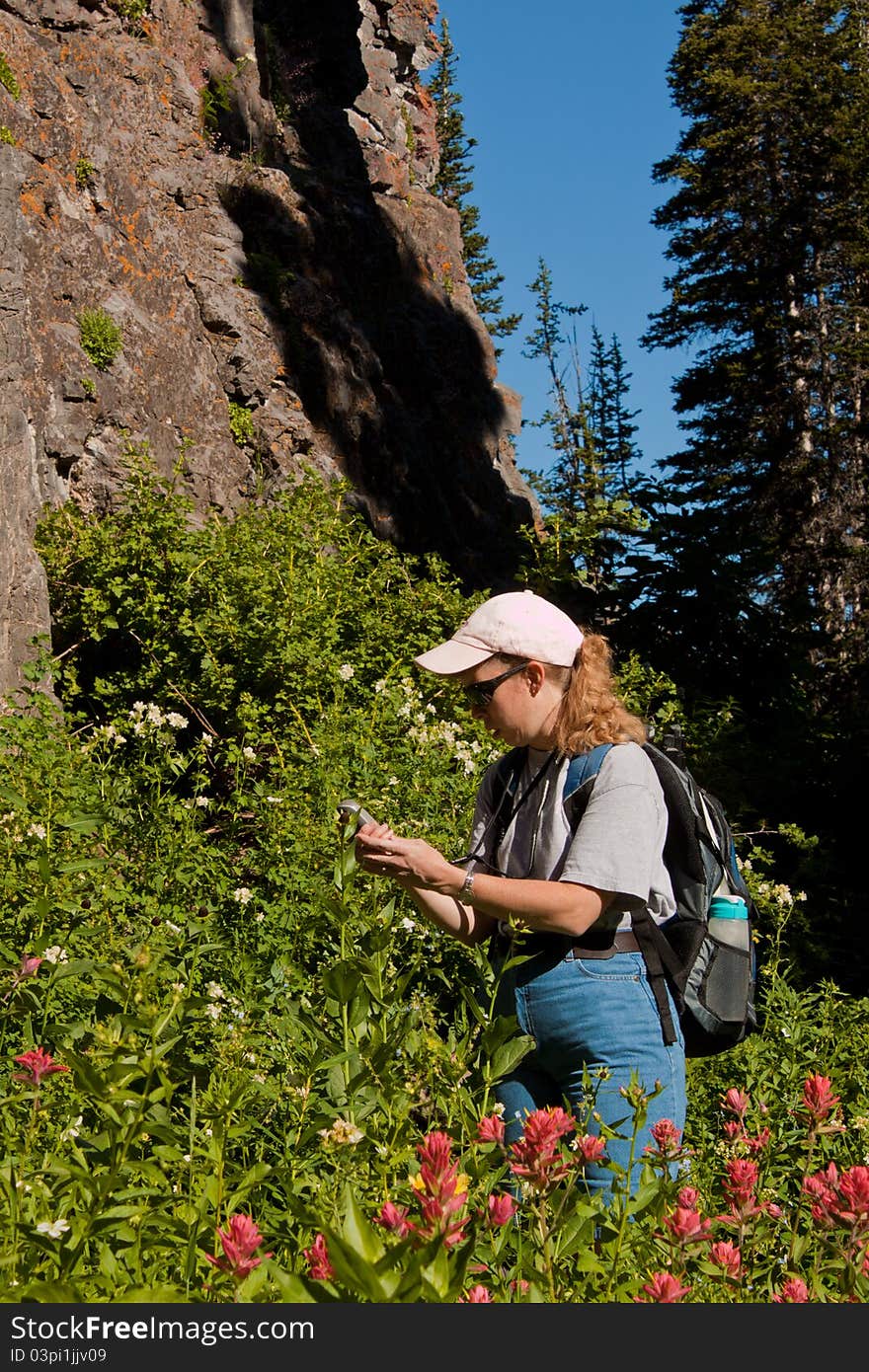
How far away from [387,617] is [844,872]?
358 centimetres

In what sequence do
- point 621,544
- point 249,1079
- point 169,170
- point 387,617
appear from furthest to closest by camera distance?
point 169,170
point 621,544
point 387,617
point 249,1079

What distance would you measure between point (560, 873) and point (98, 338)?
7.66 meters

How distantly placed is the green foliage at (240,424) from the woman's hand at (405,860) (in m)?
8.45

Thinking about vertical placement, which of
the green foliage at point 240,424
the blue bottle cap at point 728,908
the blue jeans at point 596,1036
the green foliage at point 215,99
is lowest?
the blue jeans at point 596,1036

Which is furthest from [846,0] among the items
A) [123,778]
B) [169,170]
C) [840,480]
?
[123,778]

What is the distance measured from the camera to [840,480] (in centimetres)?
1909

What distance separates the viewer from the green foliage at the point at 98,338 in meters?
9.20

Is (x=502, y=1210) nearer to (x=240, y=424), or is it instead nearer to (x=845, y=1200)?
(x=845, y=1200)

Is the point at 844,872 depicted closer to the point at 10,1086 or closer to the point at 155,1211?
the point at 10,1086

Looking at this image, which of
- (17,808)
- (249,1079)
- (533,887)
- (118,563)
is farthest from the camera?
(118,563)

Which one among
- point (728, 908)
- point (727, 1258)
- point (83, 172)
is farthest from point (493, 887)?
point (83, 172)

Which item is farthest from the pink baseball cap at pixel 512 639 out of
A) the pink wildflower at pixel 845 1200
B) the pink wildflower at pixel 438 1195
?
the pink wildflower at pixel 438 1195

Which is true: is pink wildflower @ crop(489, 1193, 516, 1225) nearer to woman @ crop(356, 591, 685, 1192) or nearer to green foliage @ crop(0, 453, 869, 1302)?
green foliage @ crop(0, 453, 869, 1302)

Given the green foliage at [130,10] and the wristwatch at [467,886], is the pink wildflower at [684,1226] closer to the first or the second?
the wristwatch at [467,886]
